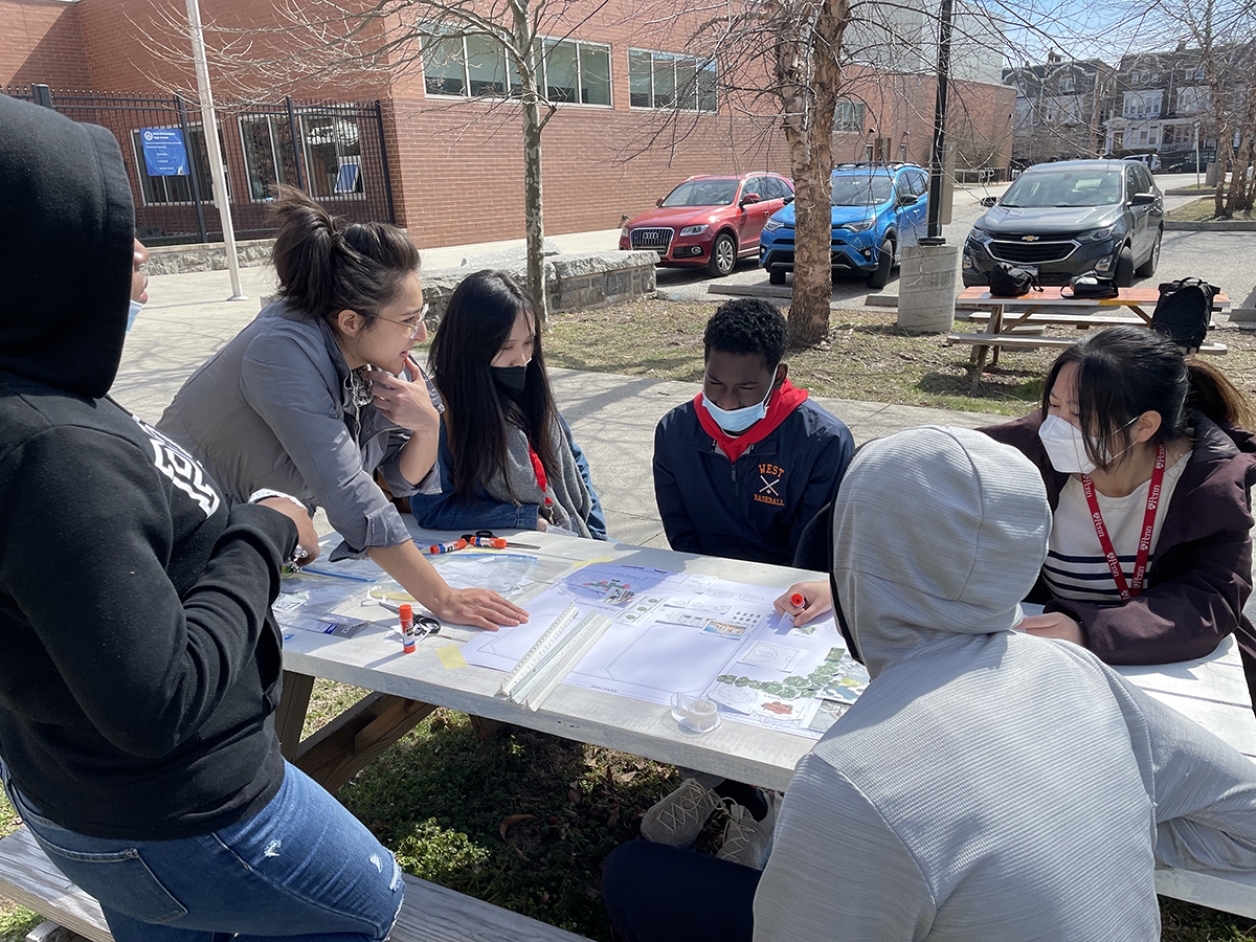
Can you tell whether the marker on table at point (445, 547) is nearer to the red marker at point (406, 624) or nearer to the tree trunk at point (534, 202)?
the red marker at point (406, 624)

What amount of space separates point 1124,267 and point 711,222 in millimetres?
5689

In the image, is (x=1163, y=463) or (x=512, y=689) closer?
(x=512, y=689)

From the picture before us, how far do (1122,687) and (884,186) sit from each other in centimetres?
1285

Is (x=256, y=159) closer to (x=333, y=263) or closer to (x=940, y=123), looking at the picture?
(x=940, y=123)

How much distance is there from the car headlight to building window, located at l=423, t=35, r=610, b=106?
909 centimetres

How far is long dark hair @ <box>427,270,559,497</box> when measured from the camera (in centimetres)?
292

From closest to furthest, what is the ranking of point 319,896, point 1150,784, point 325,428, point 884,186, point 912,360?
1. point 1150,784
2. point 319,896
3. point 325,428
4. point 912,360
5. point 884,186

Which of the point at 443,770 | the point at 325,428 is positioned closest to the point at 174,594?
the point at 325,428

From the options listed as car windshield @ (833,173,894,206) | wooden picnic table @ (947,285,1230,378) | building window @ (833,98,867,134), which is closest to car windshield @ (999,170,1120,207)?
car windshield @ (833,173,894,206)

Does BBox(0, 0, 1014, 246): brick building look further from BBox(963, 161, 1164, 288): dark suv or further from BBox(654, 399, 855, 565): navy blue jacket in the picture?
BBox(654, 399, 855, 565): navy blue jacket

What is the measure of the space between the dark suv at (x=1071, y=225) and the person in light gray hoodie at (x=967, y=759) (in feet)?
34.0

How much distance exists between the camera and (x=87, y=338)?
3.58 ft

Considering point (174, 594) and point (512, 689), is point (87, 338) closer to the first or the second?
point (174, 594)

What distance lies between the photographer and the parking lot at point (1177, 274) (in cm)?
1200
